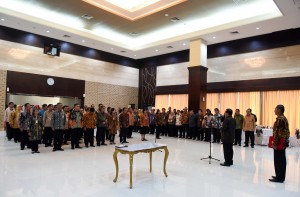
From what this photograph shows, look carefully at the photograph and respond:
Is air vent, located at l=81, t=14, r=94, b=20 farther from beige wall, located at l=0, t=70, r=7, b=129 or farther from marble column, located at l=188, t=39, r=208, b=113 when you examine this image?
marble column, located at l=188, t=39, r=208, b=113

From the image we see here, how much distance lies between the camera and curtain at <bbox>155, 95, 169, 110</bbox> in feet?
52.4

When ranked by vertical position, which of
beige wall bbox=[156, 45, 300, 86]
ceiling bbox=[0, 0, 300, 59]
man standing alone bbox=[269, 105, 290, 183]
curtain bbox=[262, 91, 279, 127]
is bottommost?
man standing alone bbox=[269, 105, 290, 183]

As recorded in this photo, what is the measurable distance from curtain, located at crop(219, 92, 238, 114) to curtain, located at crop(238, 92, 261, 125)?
0.26m

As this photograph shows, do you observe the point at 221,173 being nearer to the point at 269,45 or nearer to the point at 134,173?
the point at 134,173

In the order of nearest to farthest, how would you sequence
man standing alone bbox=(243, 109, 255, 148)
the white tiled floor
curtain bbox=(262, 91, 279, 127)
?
1. the white tiled floor
2. man standing alone bbox=(243, 109, 255, 148)
3. curtain bbox=(262, 91, 279, 127)

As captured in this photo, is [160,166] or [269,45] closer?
[160,166]

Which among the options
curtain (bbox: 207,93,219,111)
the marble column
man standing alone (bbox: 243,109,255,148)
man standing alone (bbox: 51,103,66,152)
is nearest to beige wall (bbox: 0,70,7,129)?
man standing alone (bbox: 51,103,66,152)

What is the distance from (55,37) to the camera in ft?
42.2

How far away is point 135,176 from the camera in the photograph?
15.9 feet

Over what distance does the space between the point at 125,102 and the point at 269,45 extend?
976cm

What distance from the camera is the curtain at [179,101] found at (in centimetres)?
1484

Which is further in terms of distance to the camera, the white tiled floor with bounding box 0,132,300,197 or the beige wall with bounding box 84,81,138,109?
the beige wall with bounding box 84,81,138,109

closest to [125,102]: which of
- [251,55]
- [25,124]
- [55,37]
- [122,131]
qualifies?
[55,37]

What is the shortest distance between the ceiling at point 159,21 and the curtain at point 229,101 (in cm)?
297
